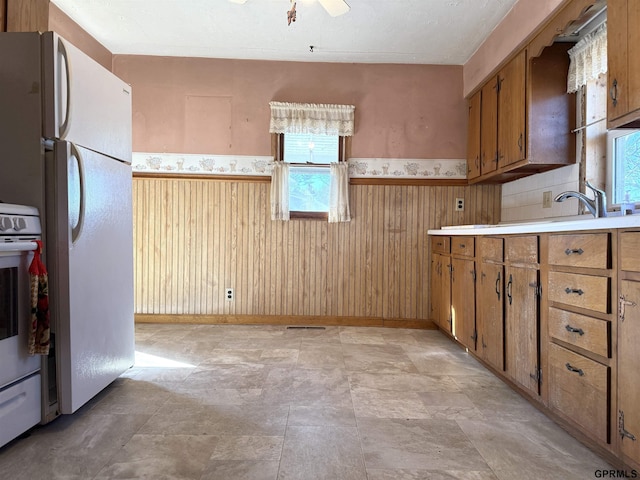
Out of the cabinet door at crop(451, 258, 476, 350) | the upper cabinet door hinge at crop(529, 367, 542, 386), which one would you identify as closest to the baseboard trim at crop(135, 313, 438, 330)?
the cabinet door at crop(451, 258, 476, 350)

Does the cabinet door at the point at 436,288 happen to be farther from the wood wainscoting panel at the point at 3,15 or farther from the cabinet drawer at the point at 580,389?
the wood wainscoting panel at the point at 3,15

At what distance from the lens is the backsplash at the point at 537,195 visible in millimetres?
2629

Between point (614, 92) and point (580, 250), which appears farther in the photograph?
point (614, 92)

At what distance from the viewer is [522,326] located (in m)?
2.04

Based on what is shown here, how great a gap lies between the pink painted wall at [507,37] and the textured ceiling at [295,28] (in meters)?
0.07

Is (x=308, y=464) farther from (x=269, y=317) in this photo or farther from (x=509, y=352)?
(x=269, y=317)

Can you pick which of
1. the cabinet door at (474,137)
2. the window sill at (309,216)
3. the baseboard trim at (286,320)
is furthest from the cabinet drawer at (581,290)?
the window sill at (309,216)

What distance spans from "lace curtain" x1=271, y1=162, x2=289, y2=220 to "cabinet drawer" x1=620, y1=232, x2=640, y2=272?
8.94ft

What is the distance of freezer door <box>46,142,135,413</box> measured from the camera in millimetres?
1735

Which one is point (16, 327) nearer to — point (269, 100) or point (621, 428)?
point (621, 428)

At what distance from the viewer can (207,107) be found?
370 centimetres

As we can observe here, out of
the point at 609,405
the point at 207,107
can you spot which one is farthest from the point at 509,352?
the point at 207,107

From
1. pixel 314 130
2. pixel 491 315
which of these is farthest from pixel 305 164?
pixel 491 315

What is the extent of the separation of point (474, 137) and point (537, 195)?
83 centimetres
